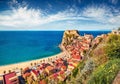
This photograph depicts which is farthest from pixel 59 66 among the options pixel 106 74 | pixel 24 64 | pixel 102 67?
pixel 106 74

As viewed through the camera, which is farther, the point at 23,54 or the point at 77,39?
the point at 23,54

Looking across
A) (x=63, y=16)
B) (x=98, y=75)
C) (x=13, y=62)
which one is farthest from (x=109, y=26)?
(x=98, y=75)

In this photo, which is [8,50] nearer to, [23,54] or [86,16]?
[23,54]

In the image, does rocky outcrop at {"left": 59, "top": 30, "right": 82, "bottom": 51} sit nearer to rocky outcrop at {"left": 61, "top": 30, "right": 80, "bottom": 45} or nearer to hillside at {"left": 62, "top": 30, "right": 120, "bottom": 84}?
rocky outcrop at {"left": 61, "top": 30, "right": 80, "bottom": 45}

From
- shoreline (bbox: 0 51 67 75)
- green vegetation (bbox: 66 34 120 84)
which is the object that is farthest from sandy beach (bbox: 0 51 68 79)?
green vegetation (bbox: 66 34 120 84)

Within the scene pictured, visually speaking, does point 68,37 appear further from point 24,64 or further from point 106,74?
point 106,74

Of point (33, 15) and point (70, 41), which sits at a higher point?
point (33, 15)

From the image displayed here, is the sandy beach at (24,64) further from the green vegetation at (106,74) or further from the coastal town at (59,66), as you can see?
the green vegetation at (106,74)
